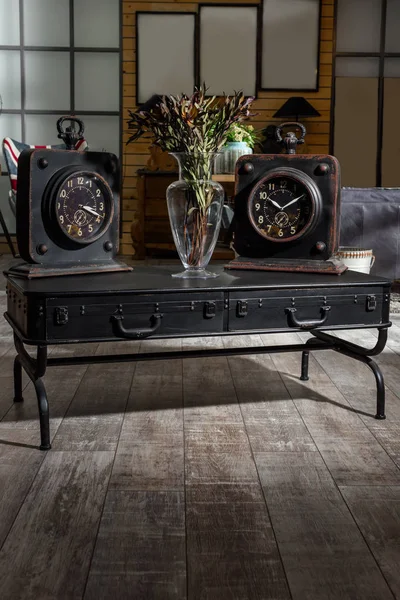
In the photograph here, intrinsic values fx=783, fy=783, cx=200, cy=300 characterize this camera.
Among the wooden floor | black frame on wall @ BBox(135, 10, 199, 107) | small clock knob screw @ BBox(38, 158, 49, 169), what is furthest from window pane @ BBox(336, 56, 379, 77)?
small clock knob screw @ BBox(38, 158, 49, 169)

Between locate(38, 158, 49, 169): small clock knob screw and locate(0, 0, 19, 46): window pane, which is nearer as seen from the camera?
locate(38, 158, 49, 169): small clock knob screw

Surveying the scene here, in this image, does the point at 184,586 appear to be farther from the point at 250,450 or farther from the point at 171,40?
Answer: the point at 171,40

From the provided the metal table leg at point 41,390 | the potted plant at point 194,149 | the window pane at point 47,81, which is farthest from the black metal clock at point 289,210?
the window pane at point 47,81

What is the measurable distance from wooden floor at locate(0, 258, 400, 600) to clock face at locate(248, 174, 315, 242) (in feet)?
1.86

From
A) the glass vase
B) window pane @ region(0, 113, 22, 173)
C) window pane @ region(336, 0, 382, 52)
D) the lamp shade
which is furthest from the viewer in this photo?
window pane @ region(336, 0, 382, 52)

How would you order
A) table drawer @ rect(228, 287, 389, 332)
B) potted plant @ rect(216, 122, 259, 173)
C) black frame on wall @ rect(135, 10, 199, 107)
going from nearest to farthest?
table drawer @ rect(228, 287, 389, 332), potted plant @ rect(216, 122, 259, 173), black frame on wall @ rect(135, 10, 199, 107)

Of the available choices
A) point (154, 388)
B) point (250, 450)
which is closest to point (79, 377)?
point (154, 388)

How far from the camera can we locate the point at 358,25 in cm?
793

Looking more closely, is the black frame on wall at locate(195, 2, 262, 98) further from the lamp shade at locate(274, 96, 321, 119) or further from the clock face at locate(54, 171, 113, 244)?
the clock face at locate(54, 171, 113, 244)

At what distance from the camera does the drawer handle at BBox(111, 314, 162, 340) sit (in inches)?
82.9

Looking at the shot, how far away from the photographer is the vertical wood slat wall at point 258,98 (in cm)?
768

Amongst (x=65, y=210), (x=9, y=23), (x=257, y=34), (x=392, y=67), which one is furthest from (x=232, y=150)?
(x=9, y=23)

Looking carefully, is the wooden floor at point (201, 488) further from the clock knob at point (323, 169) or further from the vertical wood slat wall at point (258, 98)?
the vertical wood slat wall at point (258, 98)

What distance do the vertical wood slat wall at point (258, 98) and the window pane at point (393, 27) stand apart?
0.59m
